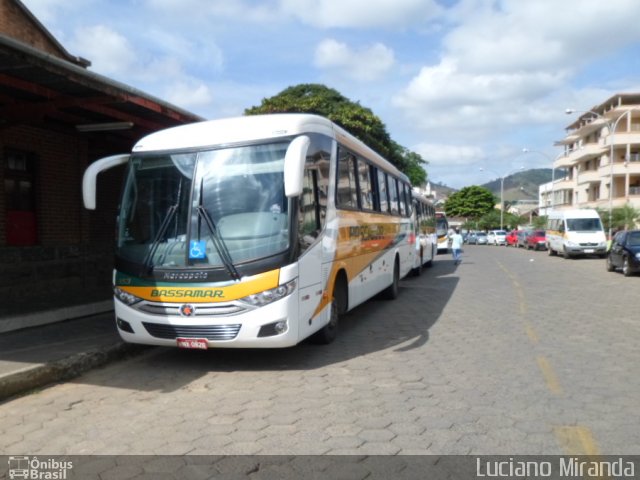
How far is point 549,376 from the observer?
605 cm

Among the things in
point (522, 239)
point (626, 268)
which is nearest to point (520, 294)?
point (626, 268)

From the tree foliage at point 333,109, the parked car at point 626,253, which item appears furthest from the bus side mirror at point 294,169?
the tree foliage at point 333,109

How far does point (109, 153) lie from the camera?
12.8 metres

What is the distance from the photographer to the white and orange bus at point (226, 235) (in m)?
6.09

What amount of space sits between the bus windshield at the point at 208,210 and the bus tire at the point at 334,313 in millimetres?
1851

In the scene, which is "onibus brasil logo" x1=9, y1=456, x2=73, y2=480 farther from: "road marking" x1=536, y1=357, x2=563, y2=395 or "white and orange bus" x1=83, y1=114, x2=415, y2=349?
"road marking" x1=536, y1=357, x2=563, y2=395

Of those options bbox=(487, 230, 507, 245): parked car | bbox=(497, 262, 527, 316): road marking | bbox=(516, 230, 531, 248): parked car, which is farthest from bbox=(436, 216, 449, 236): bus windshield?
bbox=(487, 230, 507, 245): parked car

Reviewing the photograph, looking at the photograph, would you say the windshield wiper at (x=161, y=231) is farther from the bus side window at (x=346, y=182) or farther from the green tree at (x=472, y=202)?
the green tree at (x=472, y=202)

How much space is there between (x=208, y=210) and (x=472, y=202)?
316ft

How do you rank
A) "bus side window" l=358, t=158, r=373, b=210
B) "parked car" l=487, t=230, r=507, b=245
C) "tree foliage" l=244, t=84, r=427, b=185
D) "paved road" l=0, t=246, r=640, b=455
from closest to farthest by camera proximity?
"paved road" l=0, t=246, r=640, b=455
"bus side window" l=358, t=158, r=373, b=210
"tree foliage" l=244, t=84, r=427, b=185
"parked car" l=487, t=230, r=507, b=245

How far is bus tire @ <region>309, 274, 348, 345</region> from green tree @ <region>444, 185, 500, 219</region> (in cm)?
9321

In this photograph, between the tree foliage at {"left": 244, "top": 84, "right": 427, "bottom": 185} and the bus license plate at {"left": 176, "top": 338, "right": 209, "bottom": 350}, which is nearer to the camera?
the bus license plate at {"left": 176, "top": 338, "right": 209, "bottom": 350}

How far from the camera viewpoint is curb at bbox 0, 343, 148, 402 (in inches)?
221

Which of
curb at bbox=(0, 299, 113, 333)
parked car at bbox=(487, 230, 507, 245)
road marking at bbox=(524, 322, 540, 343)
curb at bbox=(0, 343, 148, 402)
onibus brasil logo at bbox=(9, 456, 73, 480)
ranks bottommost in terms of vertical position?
parked car at bbox=(487, 230, 507, 245)
